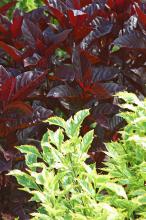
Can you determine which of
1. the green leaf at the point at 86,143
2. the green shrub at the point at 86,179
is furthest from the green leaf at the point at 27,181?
the green leaf at the point at 86,143

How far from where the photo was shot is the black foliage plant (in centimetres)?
240

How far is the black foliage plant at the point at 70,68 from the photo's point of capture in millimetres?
2396

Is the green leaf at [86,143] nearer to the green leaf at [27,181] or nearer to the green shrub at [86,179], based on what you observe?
the green shrub at [86,179]

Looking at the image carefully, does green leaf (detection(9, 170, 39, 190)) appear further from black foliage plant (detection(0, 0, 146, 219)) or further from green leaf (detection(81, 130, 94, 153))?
black foliage plant (detection(0, 0, 146, 219))

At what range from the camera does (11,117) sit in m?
2.39

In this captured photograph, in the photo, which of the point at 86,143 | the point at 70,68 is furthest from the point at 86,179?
the point at 70,68

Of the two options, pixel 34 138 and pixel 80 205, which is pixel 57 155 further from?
pixel 34 138

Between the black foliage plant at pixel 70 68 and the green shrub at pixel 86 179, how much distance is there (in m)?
0.60

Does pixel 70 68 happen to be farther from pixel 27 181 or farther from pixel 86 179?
pixel 86 179

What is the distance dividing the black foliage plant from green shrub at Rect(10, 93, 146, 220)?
0.60m

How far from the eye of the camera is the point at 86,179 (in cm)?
162

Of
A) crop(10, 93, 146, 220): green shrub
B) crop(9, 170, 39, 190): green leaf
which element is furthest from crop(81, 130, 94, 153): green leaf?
crop(9, 170, 39, 190): green leaf

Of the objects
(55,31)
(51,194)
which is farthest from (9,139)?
(51,194)

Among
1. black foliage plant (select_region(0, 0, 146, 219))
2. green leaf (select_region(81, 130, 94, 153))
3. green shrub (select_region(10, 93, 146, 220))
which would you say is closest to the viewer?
green shrub (select_region(10, 93, 146, 220))
